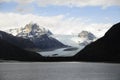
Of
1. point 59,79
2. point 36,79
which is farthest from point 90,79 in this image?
point 36,79

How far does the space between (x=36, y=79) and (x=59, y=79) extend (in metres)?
9.00

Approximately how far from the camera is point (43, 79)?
14388cm

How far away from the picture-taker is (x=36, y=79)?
144 metres

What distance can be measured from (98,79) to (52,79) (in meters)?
17.8

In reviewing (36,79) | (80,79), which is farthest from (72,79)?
(36,79)

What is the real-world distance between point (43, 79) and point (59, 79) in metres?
6.32

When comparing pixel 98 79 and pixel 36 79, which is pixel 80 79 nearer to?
pixel 98 79

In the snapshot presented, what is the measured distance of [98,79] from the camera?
465 ft

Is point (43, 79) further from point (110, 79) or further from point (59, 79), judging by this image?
point (110, 79)

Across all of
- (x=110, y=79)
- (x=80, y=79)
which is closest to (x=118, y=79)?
(x=110, y=79)

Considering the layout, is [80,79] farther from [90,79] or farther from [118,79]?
[118,79]

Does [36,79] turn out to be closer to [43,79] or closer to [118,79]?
[43,79]

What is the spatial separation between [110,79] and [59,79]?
19.4 m

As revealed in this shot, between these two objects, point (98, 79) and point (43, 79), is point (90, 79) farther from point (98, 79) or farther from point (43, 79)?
point (43, 79)
